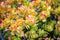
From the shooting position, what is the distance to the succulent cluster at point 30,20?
197 cm

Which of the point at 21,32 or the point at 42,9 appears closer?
the point at 21,32

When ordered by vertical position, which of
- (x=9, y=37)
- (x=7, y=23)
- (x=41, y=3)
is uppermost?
(x=41, y=3)

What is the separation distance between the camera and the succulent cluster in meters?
1.97

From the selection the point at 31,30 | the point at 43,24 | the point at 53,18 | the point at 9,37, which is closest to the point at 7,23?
the point at 9,37

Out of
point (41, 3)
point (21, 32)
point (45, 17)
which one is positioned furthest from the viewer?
point (41, 3)

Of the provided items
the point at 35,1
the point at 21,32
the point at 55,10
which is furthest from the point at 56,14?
the point at 21,32

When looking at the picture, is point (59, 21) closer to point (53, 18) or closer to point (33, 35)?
point (53, 18)

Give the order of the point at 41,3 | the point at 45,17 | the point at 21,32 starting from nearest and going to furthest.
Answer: the point at 21,32, the point at 45,17, the point at 41,3

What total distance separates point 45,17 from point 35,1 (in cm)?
31

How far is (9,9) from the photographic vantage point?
7.39 ft

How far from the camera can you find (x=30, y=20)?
197cm

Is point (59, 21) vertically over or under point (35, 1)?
under

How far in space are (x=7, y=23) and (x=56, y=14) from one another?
644 millimetres

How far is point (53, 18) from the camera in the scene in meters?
2.28
